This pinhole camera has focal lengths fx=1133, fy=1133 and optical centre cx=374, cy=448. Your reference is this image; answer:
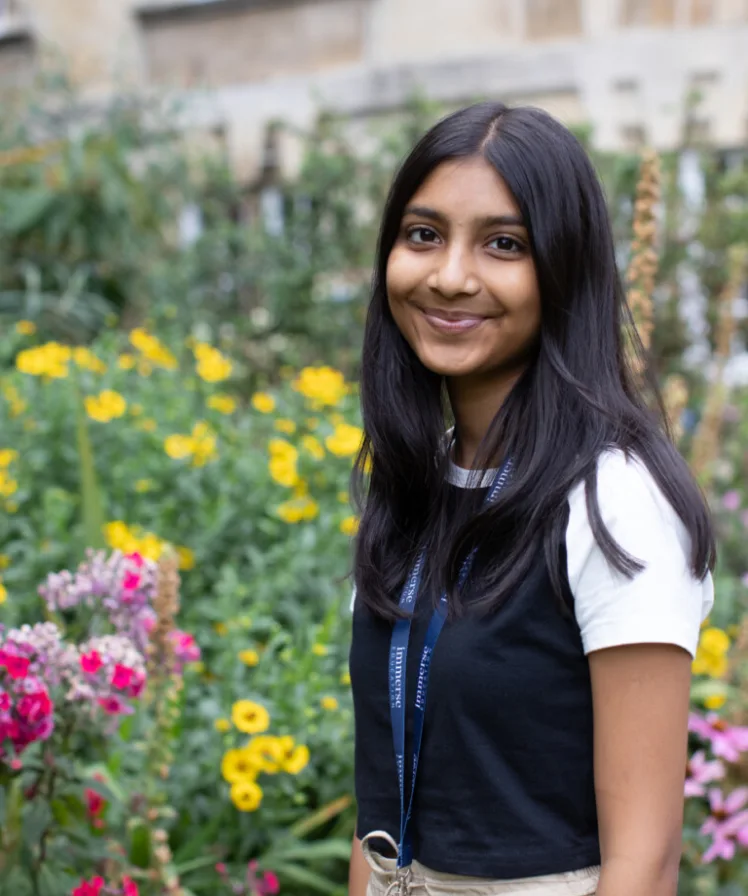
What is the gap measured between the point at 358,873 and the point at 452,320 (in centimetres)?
76

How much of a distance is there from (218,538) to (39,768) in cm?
138

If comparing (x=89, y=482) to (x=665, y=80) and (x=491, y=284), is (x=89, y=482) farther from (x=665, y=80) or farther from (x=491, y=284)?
(x=665, y=80)

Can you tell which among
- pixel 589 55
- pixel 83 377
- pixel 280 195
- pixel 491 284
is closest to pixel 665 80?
pixel 589 55

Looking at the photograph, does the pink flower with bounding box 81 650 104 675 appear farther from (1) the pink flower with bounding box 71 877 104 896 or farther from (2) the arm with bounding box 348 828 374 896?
(2) the arm with bounding box 348 828 374 896

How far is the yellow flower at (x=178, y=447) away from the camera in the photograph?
10.5 feet

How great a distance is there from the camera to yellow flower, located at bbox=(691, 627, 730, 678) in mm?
2639

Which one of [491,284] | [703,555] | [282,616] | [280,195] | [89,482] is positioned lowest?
[282,616]

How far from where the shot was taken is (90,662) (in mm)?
1716

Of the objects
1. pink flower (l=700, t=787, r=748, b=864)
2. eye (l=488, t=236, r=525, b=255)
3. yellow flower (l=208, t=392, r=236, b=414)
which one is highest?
eye (l=488, t=236, r=525, b=255)

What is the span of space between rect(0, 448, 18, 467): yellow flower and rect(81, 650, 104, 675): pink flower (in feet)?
5.02

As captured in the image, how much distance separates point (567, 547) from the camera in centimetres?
121

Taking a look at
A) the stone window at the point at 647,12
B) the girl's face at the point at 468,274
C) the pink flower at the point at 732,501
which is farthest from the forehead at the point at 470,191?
the stone window at the point at 647,12

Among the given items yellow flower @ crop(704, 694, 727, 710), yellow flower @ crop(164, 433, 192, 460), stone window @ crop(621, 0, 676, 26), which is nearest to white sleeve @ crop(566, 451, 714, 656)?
yellow flower @ crop(704, 694, 727, 710)

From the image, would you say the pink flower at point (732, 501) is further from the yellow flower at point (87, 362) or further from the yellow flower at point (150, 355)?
the yellow flower at point (87, 362)
